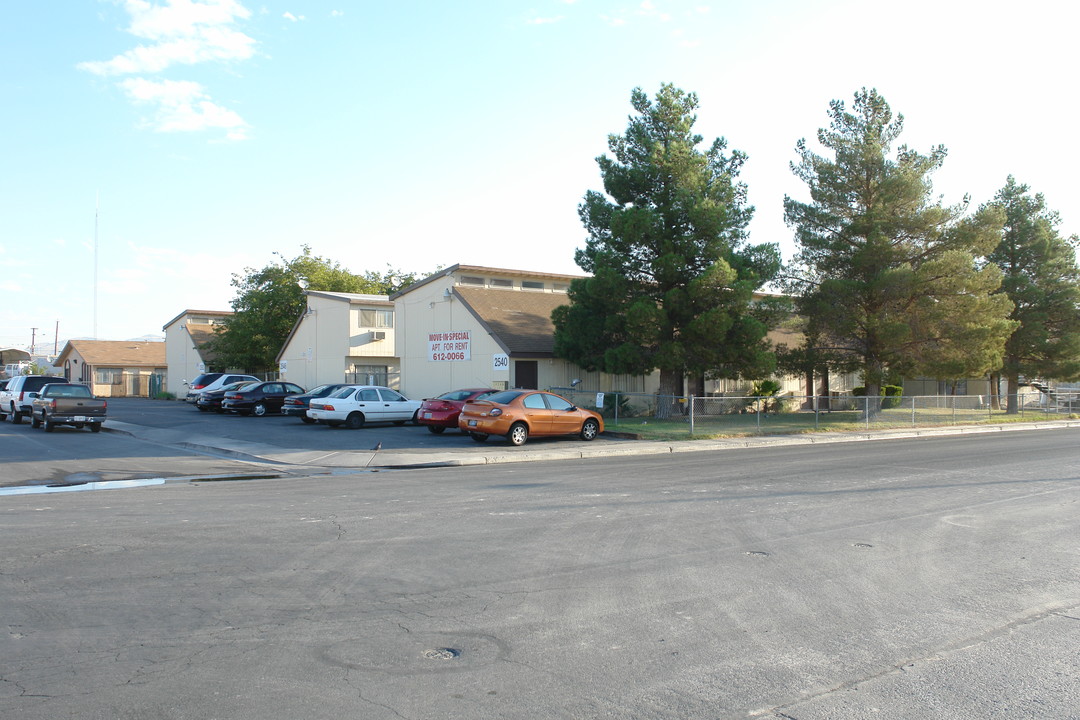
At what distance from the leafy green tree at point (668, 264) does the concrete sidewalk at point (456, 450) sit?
441cm

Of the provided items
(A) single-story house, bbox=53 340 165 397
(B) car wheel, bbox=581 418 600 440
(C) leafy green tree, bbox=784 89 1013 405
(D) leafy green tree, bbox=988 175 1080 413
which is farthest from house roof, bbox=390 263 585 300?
(A) single-story house, bbox=53 340 165 397

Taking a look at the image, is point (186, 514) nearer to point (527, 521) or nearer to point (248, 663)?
point (527, 521)

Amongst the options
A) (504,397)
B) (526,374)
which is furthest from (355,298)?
(504,397)

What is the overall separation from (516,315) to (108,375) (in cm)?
4719

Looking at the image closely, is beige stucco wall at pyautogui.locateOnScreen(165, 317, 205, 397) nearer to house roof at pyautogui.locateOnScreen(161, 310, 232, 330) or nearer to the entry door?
house roof at pyautogui.locateOnScreen(161, 310, 232, 330)

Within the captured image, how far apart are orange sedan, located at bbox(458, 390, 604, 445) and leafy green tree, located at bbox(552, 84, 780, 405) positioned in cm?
566

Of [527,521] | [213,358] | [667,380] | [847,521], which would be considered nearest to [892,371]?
[667,380]

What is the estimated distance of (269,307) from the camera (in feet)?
173

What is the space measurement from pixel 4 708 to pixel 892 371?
31371 mm

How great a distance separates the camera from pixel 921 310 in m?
29.4

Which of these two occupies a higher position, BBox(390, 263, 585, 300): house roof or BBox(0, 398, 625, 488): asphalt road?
BBox(390, 263, 585, 300): house roof

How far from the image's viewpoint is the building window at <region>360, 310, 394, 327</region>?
42.4 meters

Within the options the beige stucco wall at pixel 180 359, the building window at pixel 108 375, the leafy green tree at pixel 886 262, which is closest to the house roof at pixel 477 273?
the leafy green tree at pixel 886 262

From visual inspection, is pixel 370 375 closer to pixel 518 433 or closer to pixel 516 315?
pixel 516 315
